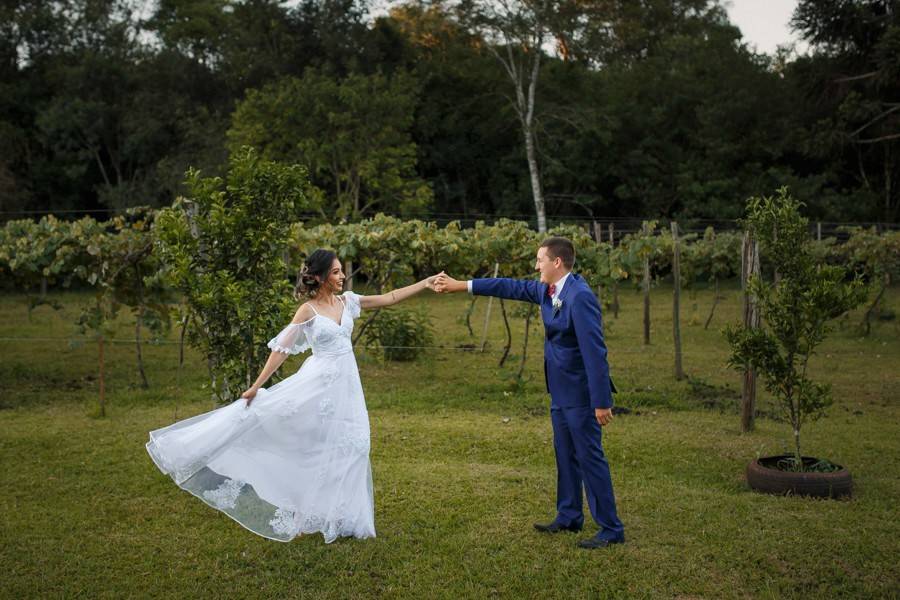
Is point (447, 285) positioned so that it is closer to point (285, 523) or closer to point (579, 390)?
point (579, 390)

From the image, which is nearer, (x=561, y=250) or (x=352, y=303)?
(x=561, y=250)

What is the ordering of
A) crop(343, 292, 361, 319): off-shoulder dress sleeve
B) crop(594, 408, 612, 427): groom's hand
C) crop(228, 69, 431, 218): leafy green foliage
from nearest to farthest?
crop(594, 408, 612, 427): groom's hand, crop(343, 292, 361, 319): off-shoulder dress sleeve, crop(228, 69, 431, 218): leafy green foliage

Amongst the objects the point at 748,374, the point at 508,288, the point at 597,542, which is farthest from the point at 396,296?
the point at 748,374

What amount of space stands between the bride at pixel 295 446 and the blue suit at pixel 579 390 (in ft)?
3.83

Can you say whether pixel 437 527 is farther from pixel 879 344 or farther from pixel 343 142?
pixel 343 142

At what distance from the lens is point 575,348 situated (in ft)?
17.2

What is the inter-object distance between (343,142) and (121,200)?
28.8ft

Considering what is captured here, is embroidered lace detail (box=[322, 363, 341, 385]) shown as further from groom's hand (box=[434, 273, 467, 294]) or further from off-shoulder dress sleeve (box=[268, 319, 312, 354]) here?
groom's hand (box=[434, 273, 467, 294])

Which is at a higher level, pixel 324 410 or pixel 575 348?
pixel 575 348

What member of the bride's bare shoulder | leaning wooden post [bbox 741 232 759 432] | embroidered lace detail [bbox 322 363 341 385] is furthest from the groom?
leaning wooden post [bbox 741 232 759 432]

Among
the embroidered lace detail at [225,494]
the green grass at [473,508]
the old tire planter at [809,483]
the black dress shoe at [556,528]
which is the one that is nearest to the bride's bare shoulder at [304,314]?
the embroidered lace detail at [225,494]

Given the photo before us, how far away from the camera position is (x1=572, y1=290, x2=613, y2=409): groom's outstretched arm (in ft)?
16.4

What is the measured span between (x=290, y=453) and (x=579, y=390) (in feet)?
5.83

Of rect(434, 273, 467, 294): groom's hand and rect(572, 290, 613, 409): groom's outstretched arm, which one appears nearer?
rect(572, 290, 613, 409): groom's outstretched arm
